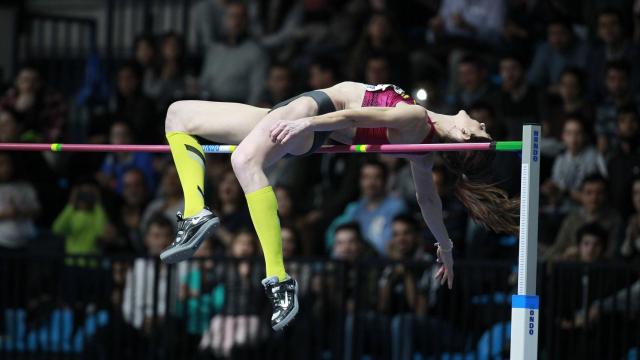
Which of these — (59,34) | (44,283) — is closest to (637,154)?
(44,283)

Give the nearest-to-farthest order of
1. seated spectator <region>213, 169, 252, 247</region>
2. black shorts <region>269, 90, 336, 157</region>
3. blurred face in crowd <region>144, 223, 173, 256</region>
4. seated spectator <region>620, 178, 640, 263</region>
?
black shorts <region>269, 90, 336, 157</region> → seated spectator <region>620, 178, 640, 263</region> → blurred face in crowd <region>144, 223, 173, 256</region> → seated spectator <region>213, 169, 252, 247</region>

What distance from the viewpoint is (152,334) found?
9.91 metres

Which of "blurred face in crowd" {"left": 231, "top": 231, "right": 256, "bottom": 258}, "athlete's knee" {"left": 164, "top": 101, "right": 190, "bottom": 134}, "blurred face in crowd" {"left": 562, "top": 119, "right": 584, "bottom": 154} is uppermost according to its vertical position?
"blurred face in crowd" {"left": 562, "top": 119, "right": 584, "bottom": 154}

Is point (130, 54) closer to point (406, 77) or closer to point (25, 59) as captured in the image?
point (25, 59)

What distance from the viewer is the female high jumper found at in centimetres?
682

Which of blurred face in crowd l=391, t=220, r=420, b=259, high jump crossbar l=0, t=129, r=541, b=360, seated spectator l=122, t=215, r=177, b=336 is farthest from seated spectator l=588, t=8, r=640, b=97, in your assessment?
high jump crossbar l=0, t=129, r=541, b=360

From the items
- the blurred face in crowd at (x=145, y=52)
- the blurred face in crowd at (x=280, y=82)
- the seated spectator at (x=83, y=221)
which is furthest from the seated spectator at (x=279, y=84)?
the seated spectator at (x=83, y=221)

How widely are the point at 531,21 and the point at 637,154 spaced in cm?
216

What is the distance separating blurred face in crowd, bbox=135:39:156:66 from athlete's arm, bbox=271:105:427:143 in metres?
6.01

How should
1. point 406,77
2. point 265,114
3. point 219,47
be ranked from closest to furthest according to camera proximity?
point 265,114
point 406,77
point 219,47

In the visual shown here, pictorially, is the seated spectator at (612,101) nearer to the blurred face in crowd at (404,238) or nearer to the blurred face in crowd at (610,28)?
the blurred face in crowd at (610,28)

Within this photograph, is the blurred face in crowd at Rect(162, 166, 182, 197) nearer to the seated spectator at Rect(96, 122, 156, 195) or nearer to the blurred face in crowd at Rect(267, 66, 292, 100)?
the seated spectator at Rect(96, 122, 156, 195)

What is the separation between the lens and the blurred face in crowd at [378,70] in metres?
11.1

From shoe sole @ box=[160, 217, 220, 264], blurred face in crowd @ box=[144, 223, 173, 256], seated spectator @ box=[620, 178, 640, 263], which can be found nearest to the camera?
shoe sole @ box=[160, 217, 220, 264]
